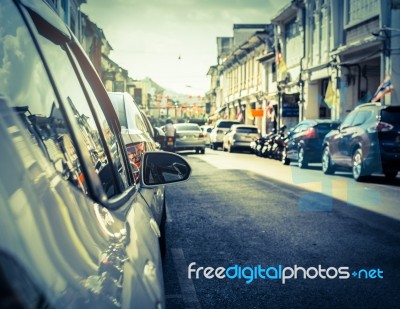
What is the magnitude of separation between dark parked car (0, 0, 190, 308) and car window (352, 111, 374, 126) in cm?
1100

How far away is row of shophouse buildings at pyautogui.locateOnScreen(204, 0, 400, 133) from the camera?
19839 millimetres

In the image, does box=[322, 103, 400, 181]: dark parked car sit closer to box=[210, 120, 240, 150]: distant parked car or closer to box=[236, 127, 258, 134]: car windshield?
box=[236, 127, 258, 134]: car windshield

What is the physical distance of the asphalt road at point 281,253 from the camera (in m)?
3.77

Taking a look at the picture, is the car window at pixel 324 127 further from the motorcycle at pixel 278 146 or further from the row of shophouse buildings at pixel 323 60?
the motorcycle at pixel 278 146

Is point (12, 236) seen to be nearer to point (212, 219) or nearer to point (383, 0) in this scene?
point (212, 219)

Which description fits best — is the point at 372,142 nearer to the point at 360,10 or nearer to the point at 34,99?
the point at 34,99

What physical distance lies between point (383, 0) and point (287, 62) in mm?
14137

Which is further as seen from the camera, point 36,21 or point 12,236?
point 36,21

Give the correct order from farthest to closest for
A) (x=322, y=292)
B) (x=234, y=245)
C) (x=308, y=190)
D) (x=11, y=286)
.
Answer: (x=308, y=190) → (x=234, y=245) → (x=322, y=292) → (x=11, y=286)

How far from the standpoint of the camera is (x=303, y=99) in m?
29.9

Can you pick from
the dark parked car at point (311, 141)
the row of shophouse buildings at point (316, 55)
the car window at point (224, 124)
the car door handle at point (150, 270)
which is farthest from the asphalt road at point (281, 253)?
the car window at point (224, 124)

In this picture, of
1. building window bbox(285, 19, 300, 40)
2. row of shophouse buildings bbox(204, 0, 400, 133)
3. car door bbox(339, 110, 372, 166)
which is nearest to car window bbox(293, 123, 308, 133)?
row of shophouse buildings bbox(204, 0, 400, 133)

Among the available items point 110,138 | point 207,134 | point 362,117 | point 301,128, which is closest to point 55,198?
point 110,138

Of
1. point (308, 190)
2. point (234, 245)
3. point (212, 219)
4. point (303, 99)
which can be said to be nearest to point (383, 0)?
point (303, 99)
